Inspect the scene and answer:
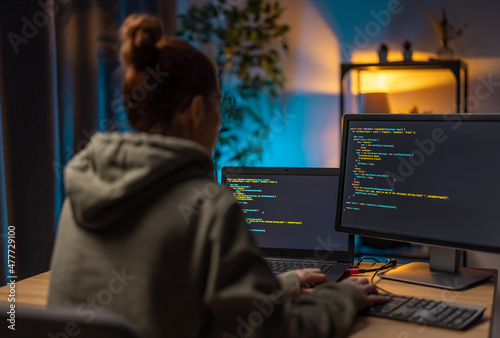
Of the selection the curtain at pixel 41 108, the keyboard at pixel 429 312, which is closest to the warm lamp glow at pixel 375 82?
the curtain at pixel 41 108

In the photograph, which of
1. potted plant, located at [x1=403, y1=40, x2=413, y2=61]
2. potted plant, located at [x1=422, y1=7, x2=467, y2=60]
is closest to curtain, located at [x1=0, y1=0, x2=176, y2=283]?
potted plant, located at [x1=403, y1=40, x2=413, y2=61]

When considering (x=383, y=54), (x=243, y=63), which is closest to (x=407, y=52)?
(x=383, y=54)

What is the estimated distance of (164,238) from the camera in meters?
0.87

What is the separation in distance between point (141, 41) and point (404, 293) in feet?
2.89

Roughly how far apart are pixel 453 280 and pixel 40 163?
1.79 m

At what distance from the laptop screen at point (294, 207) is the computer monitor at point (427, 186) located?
71mm

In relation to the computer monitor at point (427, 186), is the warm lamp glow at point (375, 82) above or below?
above

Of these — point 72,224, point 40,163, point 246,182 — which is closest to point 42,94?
point 40,163

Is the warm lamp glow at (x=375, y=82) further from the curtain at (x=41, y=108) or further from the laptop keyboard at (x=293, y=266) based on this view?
the laptop keyboard at (x=293, y=266)

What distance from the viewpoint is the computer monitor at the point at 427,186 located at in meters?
1.37

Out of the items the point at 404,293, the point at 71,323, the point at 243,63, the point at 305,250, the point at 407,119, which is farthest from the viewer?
the point at 243,63

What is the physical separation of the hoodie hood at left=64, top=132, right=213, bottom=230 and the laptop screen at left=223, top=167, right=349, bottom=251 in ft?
2.52

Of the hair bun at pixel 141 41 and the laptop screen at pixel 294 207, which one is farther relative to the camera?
the laptop screen at pixel 294 207

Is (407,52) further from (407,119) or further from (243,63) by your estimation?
(407,119)
